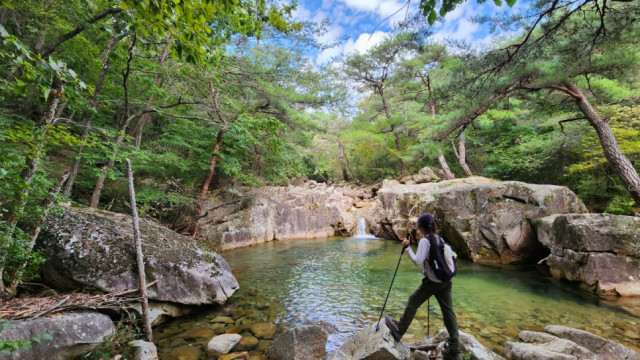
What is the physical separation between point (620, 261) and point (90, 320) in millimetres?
10148

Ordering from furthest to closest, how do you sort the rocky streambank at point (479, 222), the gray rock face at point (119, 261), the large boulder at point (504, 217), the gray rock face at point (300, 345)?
the large boulder at point (504, 217), the rocky streambank at point (479, 222), the gray rock face at point (119, 261), the gray rock face at point (300, 345)

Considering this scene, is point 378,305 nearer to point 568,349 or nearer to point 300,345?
point 300,345

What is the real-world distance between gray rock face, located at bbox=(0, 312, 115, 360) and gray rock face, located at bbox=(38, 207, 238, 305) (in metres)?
0.80

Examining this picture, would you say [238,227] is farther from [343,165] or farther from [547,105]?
[343,165]

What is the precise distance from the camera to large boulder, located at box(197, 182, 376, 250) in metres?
12.4

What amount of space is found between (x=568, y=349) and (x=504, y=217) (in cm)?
616

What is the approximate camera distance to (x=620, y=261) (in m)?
6.23

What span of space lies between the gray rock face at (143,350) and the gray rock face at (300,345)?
5.21 feet

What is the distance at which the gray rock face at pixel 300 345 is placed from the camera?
13.0 feet

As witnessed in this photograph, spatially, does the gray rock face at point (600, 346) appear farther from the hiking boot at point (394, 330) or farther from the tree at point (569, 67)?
the tree at point (569, 67)

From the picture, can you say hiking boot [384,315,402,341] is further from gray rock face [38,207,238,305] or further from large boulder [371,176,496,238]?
large boulder [371,176,496,238]

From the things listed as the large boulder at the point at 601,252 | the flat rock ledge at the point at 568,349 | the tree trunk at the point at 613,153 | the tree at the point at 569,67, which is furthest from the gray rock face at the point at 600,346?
the tree trunk at the point at 613,153

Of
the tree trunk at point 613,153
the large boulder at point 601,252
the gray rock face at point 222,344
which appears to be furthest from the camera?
the tree trunk at point 613,153

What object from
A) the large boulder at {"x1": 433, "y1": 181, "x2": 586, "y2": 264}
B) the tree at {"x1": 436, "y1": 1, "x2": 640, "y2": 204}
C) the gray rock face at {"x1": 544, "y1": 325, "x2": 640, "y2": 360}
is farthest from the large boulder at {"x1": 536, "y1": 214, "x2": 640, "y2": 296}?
the gray rock face at {"x1": 544, "y1": 325, "x2": 640, "y2": 360}
